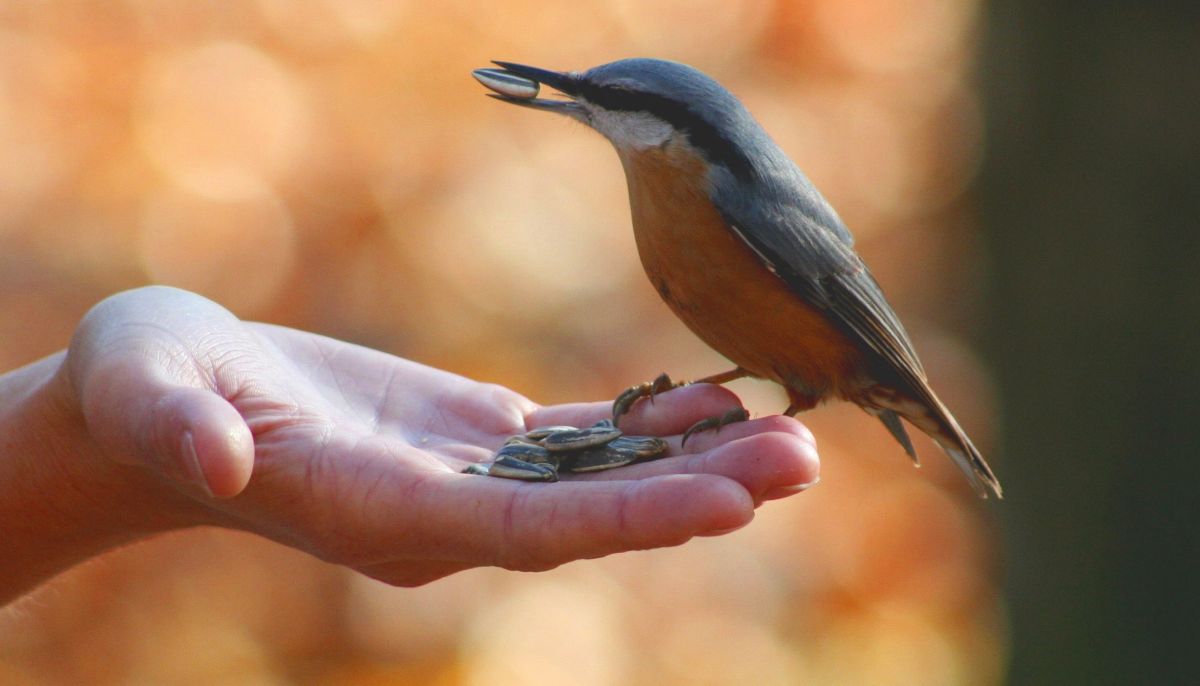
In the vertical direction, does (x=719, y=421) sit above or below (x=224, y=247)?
above

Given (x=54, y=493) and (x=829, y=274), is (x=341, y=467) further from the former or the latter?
(x=829, y=274)

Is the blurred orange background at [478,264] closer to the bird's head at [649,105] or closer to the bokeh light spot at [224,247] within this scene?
the bokeh light spot at [224,247]

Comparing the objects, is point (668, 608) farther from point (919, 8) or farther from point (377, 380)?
point (919, 8)

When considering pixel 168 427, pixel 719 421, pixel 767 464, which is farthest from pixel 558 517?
pixel 719 421

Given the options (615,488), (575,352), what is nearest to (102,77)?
(575,352)

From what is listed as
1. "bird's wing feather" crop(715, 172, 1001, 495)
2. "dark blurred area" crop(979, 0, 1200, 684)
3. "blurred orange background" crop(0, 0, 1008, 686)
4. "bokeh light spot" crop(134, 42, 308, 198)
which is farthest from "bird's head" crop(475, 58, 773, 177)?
"dark blurred area" crop(979, 0, 1200, 684)

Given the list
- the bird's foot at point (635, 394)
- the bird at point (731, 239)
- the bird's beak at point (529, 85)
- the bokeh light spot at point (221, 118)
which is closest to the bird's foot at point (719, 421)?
the bird at point (731, 239)
